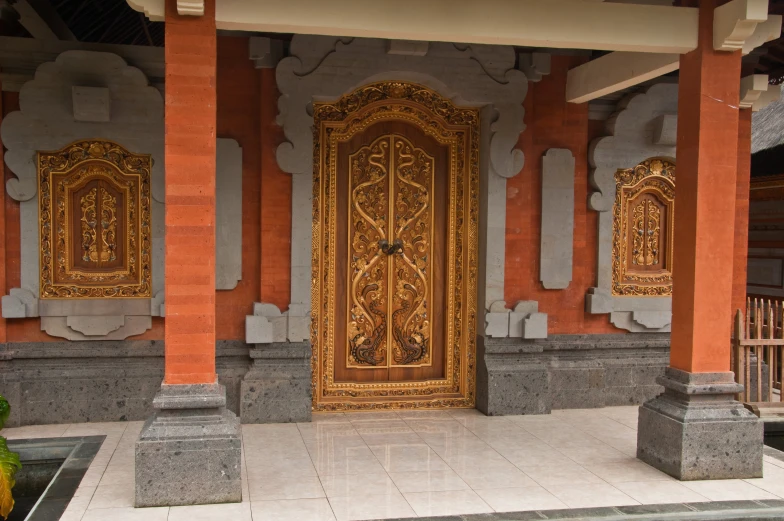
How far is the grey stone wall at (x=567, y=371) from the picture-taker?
283 inches

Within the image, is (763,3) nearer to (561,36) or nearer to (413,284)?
(561,36)

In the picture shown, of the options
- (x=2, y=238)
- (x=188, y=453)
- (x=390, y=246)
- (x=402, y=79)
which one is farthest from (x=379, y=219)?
(x=2, y=238)

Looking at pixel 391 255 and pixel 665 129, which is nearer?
pixel 391 255

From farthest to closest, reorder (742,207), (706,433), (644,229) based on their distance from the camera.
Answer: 1. (644,229)
2. (742,207)
3. (706,433)

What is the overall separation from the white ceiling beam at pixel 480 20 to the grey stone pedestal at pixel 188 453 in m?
2.46

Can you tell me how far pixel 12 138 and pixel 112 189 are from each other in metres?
0.89

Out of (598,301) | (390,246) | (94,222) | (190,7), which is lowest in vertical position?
(598,301)

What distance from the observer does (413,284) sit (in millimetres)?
7387

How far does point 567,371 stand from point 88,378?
451 cm

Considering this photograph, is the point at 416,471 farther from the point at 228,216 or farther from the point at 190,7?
the point at 190,7

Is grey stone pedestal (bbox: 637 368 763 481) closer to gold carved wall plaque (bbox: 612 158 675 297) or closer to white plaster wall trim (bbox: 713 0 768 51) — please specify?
gold carved wall plaque (bbox: 612 158 675 297)

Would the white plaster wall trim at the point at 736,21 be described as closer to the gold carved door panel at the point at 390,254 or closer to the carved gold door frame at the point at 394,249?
the carved gold door frame at the point at 394,249

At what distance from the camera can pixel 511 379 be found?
7.18 meters

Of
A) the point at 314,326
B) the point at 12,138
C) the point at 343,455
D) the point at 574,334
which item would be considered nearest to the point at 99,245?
the point at 12,138
